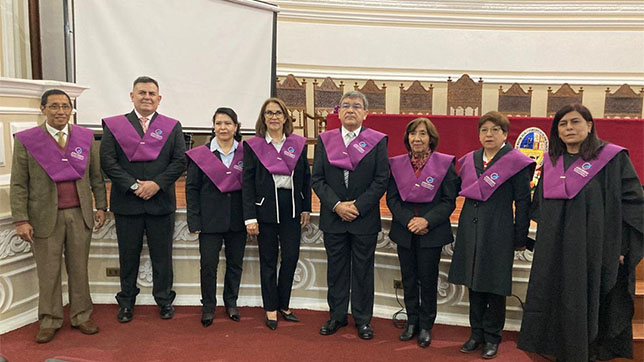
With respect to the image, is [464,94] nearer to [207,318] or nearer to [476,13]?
[476,13]

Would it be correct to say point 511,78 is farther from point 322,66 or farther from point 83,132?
point 83,132

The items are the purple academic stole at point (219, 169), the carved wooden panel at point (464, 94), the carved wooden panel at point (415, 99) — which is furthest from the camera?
the carved wooden panel at point (415, 99)

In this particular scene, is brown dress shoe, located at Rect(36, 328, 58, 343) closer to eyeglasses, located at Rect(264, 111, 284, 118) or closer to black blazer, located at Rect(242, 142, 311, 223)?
black blazer, located at Rect(242, 142, 311, 223)

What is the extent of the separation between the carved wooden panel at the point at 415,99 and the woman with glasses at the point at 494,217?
4447 millimetres

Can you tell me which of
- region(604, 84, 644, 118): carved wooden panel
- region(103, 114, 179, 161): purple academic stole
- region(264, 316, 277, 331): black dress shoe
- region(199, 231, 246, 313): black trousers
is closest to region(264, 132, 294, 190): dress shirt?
region(199, 231, 246, 313): black trousers

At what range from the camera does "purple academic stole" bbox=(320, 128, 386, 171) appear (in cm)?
276

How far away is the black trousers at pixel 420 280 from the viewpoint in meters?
2.74

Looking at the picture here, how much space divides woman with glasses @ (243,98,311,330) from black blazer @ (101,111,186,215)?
0.57 metres

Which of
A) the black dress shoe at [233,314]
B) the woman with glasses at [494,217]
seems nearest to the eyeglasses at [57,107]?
the black dress shoe at [233,314]

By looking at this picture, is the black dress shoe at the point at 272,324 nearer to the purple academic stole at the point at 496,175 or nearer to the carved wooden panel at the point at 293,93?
the purple academic stole at the point at 496,175

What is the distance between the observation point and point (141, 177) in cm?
296

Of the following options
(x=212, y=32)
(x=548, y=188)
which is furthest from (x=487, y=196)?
(x=212, y=32)

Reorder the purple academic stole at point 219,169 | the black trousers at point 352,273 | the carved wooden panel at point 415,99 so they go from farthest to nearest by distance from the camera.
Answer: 1. the carved wooden panel at point 415,99
2. the purple academic stole at point 219,169
3. the black trousers at point 352,273

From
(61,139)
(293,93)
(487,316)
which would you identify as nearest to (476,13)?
(293,93)
